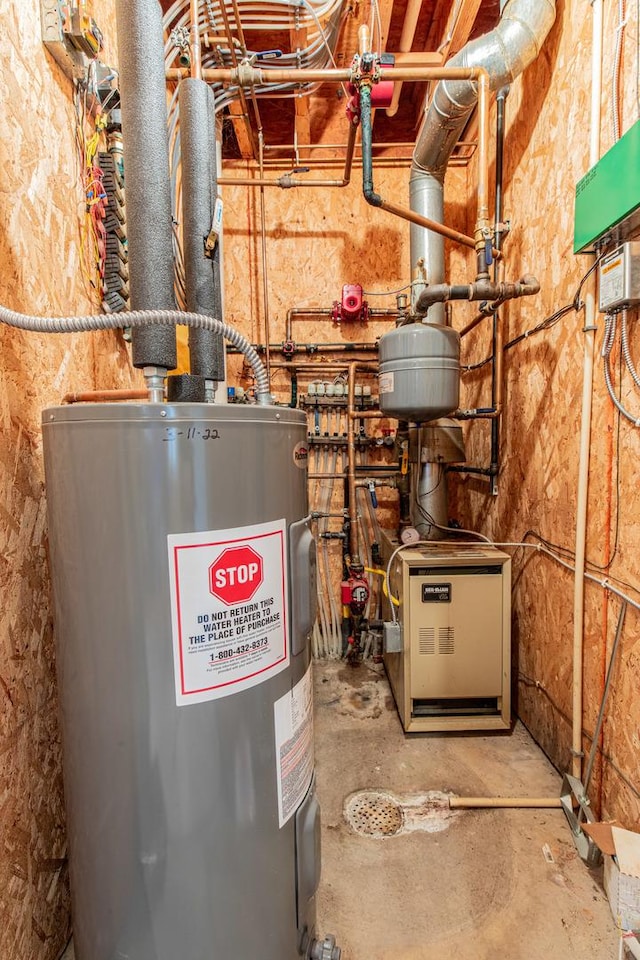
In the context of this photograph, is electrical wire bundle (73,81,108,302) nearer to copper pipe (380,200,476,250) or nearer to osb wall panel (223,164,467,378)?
copper pipe (380,200,476,250)

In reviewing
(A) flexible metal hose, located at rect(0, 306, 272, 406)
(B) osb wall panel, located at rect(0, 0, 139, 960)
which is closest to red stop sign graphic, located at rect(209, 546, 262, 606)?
(A) flexible metal hose, located at rect(0, 306, 272, 406)

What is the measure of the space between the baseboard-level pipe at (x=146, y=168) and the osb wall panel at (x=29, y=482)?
250mm

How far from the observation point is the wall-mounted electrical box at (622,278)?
1.26 meters

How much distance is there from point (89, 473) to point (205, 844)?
2.24ft

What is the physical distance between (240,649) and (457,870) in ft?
Answer: 4.06

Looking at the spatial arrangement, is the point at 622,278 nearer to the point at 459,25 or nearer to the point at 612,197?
the point at 612,197

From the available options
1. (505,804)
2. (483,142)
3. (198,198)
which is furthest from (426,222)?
(505,804)

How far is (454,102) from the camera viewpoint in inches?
77.5

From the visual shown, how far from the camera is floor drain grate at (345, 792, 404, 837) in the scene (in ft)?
5.09

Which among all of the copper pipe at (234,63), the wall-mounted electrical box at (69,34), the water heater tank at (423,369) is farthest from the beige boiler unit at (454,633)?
the copper pipe at (234,63)

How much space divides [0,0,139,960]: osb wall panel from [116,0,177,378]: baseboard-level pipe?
0.25 metres

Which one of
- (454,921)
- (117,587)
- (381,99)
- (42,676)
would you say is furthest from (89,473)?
(381,99)

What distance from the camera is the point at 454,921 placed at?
1.26 m

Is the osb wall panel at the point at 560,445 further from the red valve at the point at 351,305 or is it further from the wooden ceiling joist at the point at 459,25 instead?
the red valve at the point at 351,305
